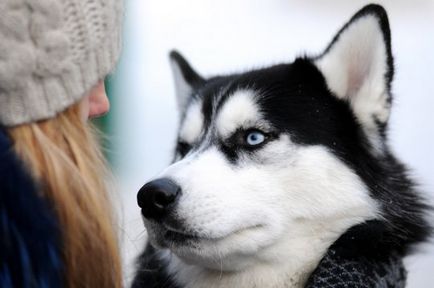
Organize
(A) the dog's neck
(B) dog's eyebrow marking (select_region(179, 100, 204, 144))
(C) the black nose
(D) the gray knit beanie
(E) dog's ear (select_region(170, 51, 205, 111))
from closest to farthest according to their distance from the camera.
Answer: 1. (D) the gray knit beanie
2. (C) the black nose
3. (A) the dog's neck
4. (B) dog's eyebrow marking (select_region(179, 100, 204, 144))
5. (E) dog's ear (select_region(170, 51, 205, 111))

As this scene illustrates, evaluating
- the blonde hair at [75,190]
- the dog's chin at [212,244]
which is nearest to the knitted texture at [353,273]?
the dog's chin at [212,244]

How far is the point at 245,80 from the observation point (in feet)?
5.38

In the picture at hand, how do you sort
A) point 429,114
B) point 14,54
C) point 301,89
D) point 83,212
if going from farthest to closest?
point 429,114, point 301,89, point 83,212, point 14,54

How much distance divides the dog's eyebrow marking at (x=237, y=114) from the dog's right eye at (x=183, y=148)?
13 cm

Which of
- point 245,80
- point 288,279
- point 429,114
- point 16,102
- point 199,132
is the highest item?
point 16,102

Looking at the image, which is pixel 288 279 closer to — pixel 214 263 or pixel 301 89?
pixel 214 263

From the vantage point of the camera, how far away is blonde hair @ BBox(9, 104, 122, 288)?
3.33 ft

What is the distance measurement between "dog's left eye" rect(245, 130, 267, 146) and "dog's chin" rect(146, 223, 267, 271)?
0.69 feet

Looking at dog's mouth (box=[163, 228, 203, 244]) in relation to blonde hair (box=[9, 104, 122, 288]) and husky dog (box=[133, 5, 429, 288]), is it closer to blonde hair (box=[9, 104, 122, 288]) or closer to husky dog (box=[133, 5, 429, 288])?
husky dog (box=[133, 5, 429, 288])

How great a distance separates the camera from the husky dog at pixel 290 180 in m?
1.36

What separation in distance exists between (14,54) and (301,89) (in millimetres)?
807

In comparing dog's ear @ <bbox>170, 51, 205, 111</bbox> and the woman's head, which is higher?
the woman's head

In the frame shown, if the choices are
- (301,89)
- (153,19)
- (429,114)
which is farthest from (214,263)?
(153,19)

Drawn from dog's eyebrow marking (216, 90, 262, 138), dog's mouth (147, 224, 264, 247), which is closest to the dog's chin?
dog's mouth (147, 224, 264, 247)
